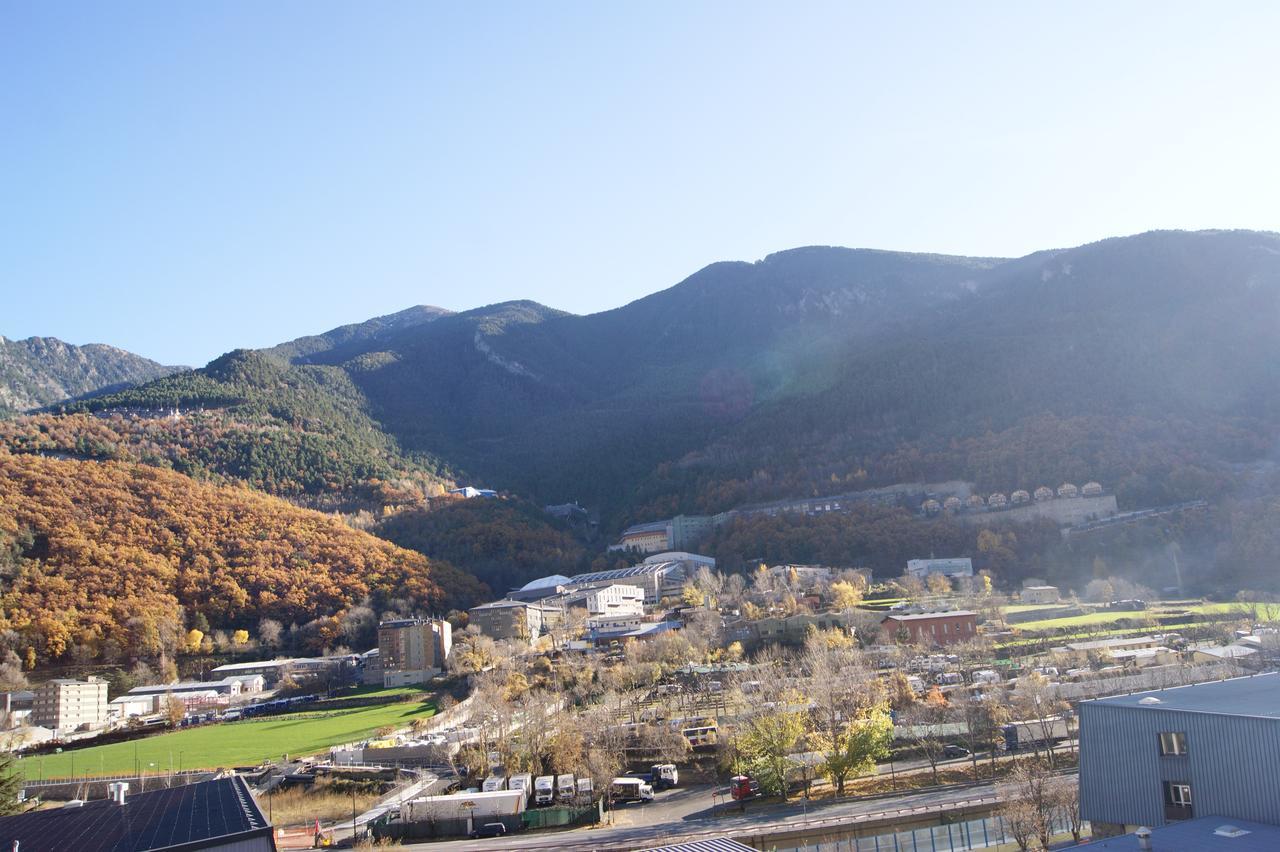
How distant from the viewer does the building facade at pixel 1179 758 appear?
19.3 m

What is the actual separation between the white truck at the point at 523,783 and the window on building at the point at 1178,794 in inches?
803

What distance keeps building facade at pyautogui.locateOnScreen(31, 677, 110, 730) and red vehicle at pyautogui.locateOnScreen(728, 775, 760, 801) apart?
40233 mm

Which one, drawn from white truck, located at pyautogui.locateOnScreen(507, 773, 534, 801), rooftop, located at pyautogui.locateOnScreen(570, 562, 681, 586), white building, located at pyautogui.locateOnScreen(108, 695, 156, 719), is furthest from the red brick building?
white building, located at pyautogui.locateOnScreen(108, 695, 156, 719)

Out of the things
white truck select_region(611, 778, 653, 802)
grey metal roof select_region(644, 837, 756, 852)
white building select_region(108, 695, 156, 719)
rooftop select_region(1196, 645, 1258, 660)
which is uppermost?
grey metal roof select_region(644, 837, 756, 852)

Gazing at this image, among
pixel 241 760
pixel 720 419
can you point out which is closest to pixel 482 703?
pixel 241 760

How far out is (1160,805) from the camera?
69.5 feet

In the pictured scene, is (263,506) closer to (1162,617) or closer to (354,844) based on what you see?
(354,844)

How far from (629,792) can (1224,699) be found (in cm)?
1892

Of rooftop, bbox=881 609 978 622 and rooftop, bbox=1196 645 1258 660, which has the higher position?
rooftop, bbox=881 609 978 622

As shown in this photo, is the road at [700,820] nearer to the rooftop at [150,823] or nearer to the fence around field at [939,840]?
the fence around field at [939,840]

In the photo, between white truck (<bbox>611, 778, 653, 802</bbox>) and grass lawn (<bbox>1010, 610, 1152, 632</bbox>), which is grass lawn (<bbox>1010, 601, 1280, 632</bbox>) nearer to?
grass lawn (<bbox>1010, 610, 1152, 632</bbox>)

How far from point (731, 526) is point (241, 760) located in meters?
60.7

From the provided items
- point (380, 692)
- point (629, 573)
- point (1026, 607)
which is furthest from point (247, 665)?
point (1026, 607)

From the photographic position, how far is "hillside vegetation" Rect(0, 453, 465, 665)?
218 ft
